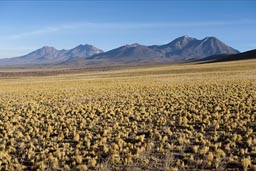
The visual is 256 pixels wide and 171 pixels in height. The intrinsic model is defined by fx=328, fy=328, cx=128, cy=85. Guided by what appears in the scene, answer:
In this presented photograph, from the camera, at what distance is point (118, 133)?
44.4 ft

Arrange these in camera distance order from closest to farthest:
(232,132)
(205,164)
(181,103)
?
(205,164)
(232,132)
(181,103)

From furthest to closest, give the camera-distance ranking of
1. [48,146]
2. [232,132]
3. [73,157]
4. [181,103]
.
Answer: [181,103] < [232,132] < [48,146] < [73,157]

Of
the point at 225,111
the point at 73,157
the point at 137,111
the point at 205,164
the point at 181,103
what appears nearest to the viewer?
the point at 205,164

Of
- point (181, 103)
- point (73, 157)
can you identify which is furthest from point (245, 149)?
point (181, 103)

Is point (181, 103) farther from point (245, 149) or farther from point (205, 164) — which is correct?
point (205, 164)

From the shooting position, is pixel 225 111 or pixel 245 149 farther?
pixel 225 111

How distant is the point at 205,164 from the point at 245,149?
6.75ft

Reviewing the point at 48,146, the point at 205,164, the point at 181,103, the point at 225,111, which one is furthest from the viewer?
the point at 181,103

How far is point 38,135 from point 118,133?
133 inches

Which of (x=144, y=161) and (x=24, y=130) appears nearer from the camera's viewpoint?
(x=144, y=161)

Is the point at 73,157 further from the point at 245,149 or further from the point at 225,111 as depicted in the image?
the point at 225,111

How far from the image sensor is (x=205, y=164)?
941 centimetres

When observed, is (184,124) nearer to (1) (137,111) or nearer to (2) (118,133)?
(2) (118,133)

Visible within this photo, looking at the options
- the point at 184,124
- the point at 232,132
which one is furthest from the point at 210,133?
the point at 184,124
